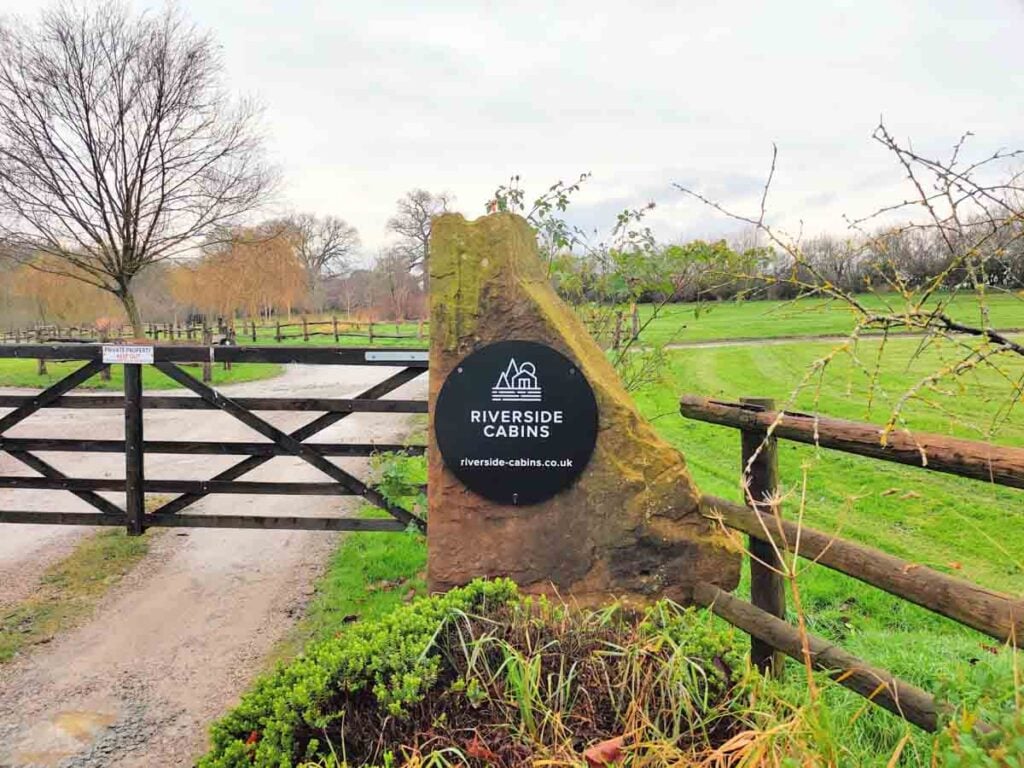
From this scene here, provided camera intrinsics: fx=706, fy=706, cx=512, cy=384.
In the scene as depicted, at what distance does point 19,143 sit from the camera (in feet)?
50.0

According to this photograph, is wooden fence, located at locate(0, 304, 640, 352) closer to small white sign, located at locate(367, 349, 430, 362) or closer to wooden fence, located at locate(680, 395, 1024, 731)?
small white sign, located at locate(367, 349, 430, 362)

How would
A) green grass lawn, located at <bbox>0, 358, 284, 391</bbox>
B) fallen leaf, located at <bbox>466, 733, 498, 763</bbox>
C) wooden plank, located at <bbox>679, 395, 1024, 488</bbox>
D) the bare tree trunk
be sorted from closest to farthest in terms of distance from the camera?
fallen leaf, located at <bbox>466, 733, 498, 763</bbox>
wooden plank, located at <bbox>679, 395, 1024, 488</bbox>
the bare tree trunk
green grass lawn, located at <bbox>0, 358, 284, 391</bbox>

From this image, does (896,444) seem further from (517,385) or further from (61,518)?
(61,518)

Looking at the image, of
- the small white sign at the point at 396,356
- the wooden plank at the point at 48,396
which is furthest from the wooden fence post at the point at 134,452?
the small white sign at the point at 396,356

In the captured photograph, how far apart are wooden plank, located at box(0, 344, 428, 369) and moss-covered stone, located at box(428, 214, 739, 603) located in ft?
4.39

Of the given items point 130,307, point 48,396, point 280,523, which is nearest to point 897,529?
point 280,523

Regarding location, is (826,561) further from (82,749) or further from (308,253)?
(308,253)

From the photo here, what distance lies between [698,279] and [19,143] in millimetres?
16257

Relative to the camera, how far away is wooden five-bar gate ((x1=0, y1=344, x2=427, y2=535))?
5227mm

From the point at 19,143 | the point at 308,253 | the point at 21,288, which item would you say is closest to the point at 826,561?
the point at 19,143

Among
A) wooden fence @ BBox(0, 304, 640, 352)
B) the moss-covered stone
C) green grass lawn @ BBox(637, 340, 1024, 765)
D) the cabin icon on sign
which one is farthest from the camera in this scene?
Answer: wooden fence @ BBox(0, 304, 640, 352)

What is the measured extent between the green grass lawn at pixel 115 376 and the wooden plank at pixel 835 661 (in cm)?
1637

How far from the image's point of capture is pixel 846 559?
2840 mm

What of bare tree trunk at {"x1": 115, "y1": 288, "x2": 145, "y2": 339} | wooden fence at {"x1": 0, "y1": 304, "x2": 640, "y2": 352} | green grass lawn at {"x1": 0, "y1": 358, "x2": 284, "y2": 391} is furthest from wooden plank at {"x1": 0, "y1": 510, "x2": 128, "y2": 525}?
bare tree trunk at {"x1": 115, "y1": 288, "x2": 145, "y2": 339}
